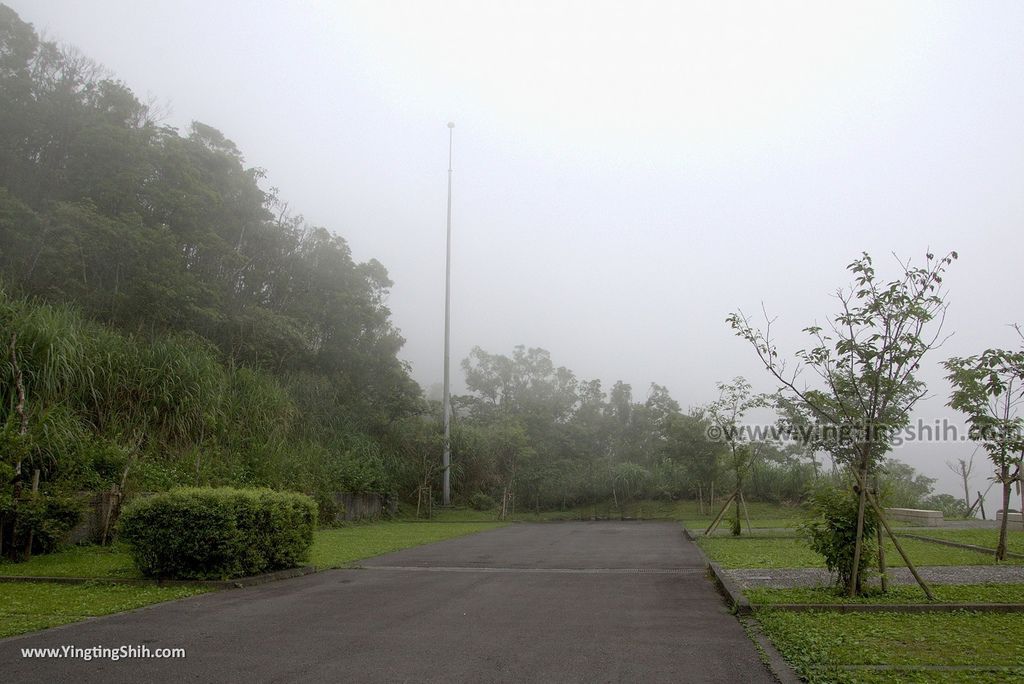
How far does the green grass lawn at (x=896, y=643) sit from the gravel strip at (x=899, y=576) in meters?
2.03

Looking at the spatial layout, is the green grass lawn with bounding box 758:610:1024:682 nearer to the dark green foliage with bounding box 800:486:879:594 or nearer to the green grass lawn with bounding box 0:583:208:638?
the dark green foliage with bounding box 800:486:879:594

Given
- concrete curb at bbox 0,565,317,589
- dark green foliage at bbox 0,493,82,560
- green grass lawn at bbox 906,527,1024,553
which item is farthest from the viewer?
green grass lawn at bbox 906,527,1024,553

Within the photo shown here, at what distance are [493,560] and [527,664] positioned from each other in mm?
8168

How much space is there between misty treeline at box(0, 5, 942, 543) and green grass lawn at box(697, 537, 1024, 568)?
3.08m

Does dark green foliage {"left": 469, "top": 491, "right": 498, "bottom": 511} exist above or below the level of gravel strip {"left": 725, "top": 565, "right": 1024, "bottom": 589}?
below

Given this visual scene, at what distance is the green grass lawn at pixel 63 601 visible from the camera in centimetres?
705

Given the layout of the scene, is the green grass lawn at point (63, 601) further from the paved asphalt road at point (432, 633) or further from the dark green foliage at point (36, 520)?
the dark green foliage at point (36, 520)

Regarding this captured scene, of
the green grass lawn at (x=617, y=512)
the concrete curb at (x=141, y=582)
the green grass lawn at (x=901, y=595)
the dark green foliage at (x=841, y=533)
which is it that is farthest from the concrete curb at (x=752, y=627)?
the green grass lawn at (x=617, y=512)

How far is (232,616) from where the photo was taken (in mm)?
7664

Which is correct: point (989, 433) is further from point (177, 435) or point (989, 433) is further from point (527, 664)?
point (177, 435)

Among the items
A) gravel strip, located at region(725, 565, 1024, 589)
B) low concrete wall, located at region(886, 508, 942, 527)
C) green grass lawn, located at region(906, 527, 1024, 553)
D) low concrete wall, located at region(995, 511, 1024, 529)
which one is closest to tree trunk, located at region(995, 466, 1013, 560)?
gravel strip, located at region(725, 565, 1024, 589)

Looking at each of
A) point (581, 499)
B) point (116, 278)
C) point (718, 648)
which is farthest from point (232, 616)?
point (581, 499)

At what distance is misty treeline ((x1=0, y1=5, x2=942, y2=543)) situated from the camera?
47.3 feet

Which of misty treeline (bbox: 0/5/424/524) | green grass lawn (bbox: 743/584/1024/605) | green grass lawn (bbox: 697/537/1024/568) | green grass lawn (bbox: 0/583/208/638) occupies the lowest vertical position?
green grass lawn (bbox: 697/537/1024/568)
